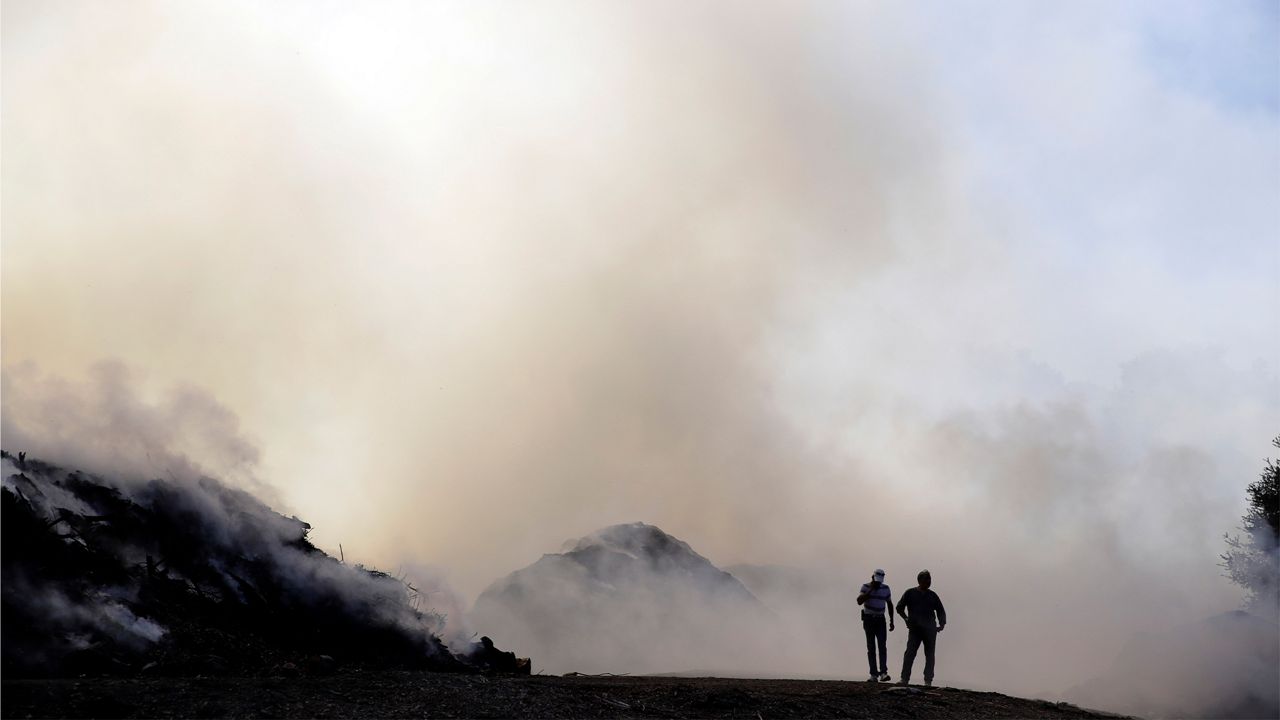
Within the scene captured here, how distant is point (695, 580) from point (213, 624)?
277ft

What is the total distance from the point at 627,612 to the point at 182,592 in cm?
7385

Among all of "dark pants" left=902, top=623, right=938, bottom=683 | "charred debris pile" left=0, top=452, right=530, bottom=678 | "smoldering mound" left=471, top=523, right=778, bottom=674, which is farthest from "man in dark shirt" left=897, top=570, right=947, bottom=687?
"smoldering mound" left=471, top=523, right=778, bottom=674

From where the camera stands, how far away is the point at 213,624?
1853 cm

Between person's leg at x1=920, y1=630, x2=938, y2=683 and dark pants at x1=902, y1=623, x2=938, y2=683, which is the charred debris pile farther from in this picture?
person's leg at x1=920, y1=630, x2=938, y2=683

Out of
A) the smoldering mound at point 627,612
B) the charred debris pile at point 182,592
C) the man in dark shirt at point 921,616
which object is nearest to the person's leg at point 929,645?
the man in dark shirt at point 921,616

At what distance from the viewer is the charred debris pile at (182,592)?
16.0 m

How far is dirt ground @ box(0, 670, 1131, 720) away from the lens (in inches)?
520

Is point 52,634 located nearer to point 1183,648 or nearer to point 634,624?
point 1183,648

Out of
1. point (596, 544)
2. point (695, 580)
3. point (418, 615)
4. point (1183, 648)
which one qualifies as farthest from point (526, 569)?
point (418, 615)

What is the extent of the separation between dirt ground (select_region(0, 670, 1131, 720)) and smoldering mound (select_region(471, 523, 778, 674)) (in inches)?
2365

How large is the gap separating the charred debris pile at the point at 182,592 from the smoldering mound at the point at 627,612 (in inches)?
2271

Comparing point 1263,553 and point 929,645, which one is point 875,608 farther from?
point 1263,553

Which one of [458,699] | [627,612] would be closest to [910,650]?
[458,699]

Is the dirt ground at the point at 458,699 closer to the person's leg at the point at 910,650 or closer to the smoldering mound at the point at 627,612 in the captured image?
the person's leg at the point at 910,650
